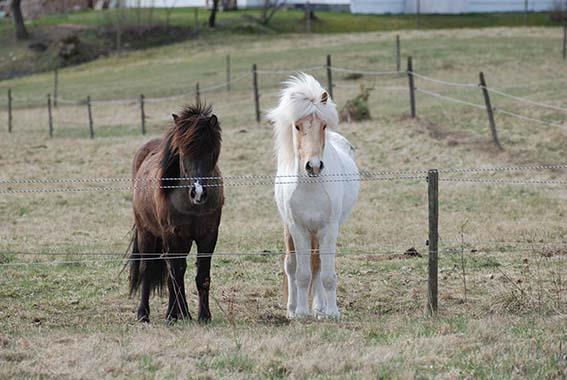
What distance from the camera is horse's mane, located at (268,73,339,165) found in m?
8.71

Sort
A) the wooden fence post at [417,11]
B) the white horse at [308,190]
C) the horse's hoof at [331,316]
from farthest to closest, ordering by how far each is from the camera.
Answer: the wooden fence post at [417,11] < the white horse at [308,190] < the horse's hoof at [331,316]

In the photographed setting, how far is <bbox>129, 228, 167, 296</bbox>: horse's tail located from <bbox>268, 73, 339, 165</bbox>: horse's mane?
1.73 meters

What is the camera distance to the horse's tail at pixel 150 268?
9.76 meters

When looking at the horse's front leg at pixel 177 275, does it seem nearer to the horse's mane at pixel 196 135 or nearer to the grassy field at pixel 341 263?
the grassy field at pixel 341 263

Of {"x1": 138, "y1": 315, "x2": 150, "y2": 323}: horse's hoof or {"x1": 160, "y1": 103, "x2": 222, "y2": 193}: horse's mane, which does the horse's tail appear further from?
{"x1": 160, "y1": 103, "x2": 222, "y2": 193}: horse's mane

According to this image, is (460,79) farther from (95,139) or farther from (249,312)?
(249,312)

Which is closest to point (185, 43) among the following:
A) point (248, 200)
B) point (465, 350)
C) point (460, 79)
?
point (460, 79)

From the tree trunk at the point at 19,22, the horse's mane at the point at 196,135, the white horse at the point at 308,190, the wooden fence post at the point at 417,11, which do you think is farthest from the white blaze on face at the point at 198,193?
the wooden fence post at the point at 417,11

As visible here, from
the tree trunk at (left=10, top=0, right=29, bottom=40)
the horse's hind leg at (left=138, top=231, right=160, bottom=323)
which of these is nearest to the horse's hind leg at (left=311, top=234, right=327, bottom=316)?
the horse's hind leg at (left=138, top=231, right=160, bottom=323)

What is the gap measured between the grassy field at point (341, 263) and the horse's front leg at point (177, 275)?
43cm

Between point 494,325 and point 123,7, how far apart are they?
5680 cm

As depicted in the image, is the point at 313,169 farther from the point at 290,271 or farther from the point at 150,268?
the point at 150,268

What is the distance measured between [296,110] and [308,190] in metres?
0.75

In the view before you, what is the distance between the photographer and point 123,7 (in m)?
61.4
